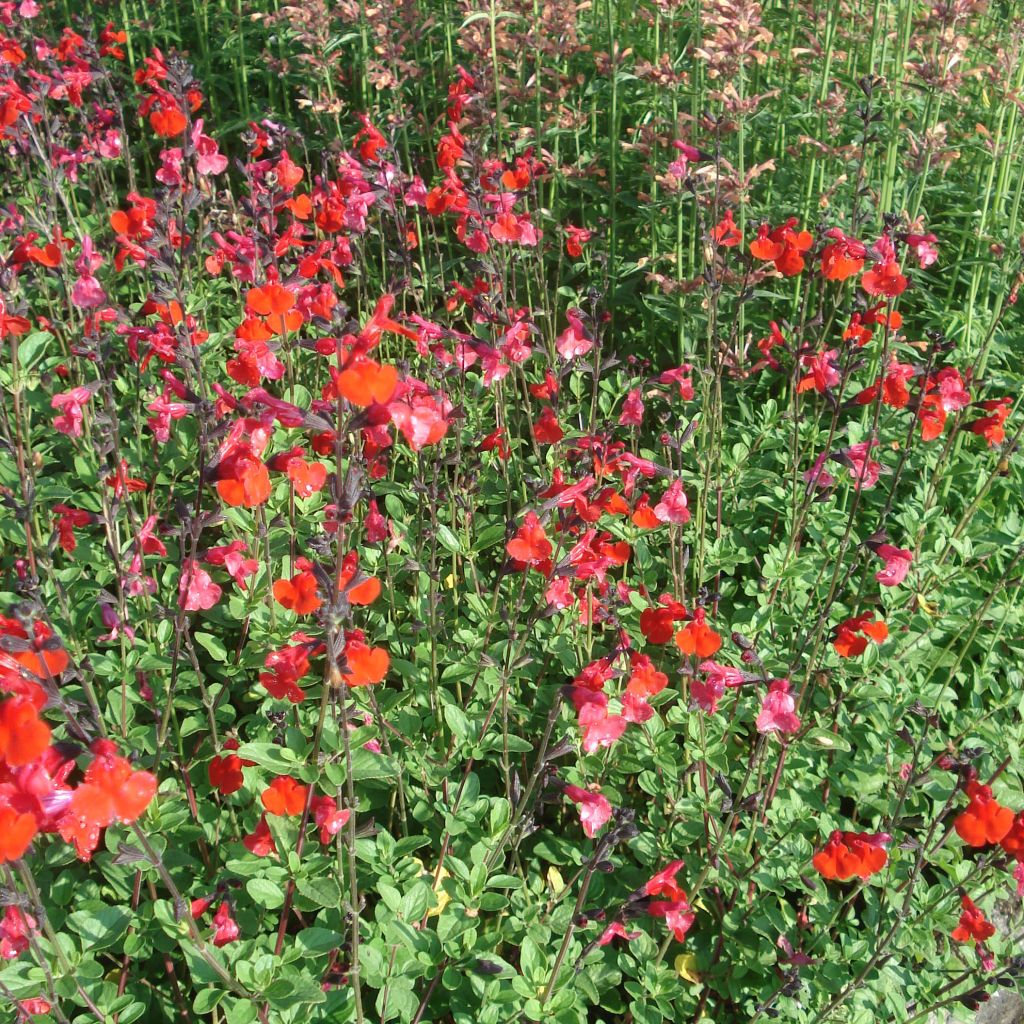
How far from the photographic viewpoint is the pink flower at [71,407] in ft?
10.2

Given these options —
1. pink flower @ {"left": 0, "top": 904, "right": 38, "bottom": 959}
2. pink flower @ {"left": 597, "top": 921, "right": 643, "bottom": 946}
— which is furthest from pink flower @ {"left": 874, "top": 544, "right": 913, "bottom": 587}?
pink flower @ {"left": 0, "top": 904, "right": 38, "bottom": 959}

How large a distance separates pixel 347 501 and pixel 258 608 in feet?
4.82

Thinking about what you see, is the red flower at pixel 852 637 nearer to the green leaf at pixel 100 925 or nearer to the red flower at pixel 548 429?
the red flower at pixel 548 429

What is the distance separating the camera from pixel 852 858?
7.50 feet

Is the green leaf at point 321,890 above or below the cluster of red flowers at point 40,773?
below

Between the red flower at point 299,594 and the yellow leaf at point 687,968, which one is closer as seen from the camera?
the red flower at point 299,594

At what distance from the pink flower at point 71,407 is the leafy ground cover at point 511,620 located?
0.6 inches

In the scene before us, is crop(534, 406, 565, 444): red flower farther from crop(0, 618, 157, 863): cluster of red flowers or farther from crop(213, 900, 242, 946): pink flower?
crop(0, 618, 157, 863): cluster of red flowers

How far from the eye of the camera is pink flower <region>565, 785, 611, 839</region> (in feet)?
8.01

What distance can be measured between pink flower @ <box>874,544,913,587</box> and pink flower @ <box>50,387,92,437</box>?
2.44 m

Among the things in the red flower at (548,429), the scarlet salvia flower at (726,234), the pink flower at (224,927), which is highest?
the scarlet salvia flower at (726,234)

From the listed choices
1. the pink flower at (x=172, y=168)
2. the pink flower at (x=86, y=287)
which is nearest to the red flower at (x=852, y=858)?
the pink flower at (x=86, y=287)

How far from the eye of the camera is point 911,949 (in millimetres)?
2668

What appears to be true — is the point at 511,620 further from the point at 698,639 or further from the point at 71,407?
the point at 71,407
